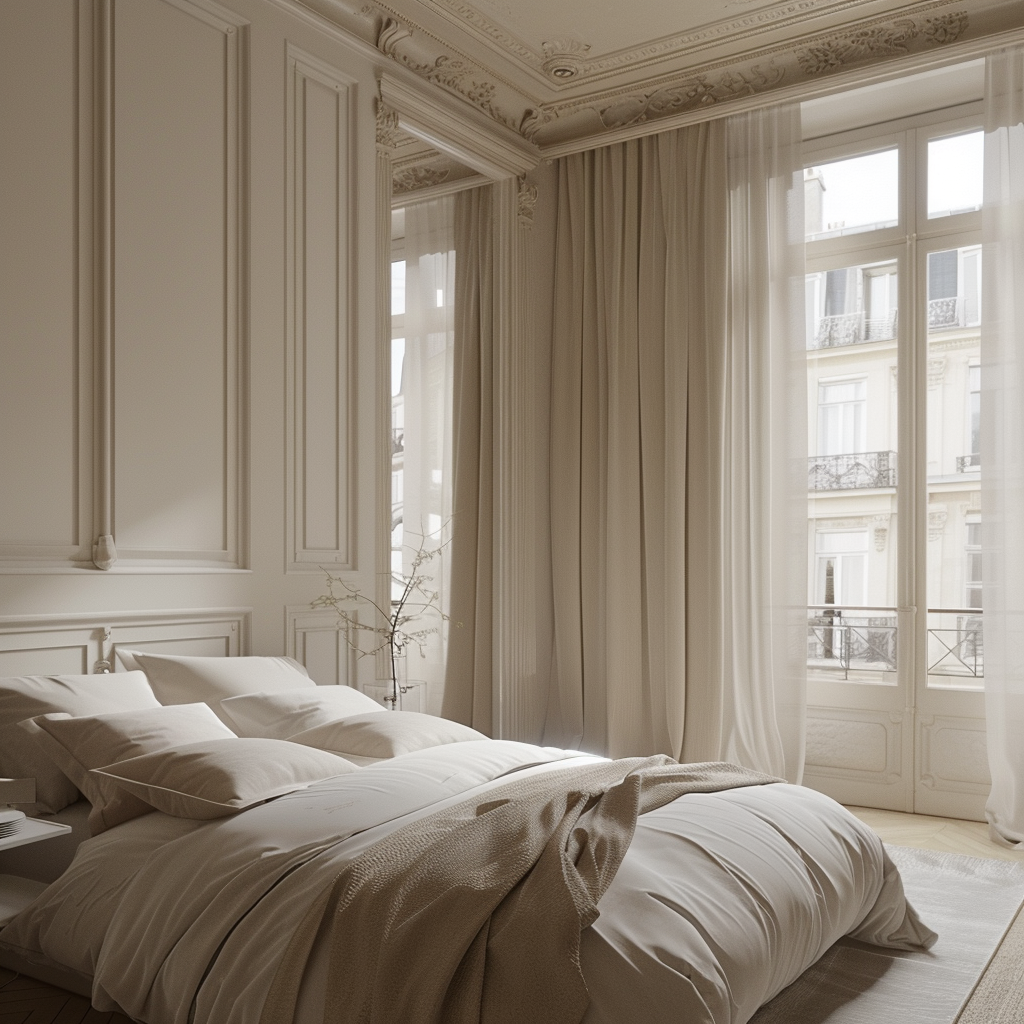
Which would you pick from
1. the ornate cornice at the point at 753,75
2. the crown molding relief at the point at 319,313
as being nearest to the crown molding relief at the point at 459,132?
the ornate cornice at the point at 753,75

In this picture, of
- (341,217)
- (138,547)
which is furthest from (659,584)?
(138,547)

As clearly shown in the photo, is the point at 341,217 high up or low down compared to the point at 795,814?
up

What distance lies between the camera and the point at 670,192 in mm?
5500

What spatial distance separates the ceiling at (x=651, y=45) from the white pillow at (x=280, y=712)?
283 cm

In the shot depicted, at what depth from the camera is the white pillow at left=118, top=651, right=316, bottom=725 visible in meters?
3.37

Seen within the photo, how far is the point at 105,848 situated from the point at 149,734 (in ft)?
1.11

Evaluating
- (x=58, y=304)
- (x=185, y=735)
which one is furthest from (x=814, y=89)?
(x=185, y=735)

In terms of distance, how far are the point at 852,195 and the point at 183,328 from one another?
341cm

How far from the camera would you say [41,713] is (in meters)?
2.90

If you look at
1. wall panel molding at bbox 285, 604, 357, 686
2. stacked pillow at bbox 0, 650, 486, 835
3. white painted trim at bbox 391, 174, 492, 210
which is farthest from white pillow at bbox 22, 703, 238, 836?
white painted trim at bbox 391, 174, 492, 210

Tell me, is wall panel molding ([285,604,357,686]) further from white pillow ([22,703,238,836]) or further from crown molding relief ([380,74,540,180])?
crown molding relief ([380,74,540,180])

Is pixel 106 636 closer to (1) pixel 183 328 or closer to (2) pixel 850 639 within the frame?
(1) pixel 183 328

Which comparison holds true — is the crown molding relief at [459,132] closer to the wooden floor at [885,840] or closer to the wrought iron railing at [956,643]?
the wrought iron railing at [956,643]

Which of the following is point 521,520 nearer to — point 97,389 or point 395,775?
point 97,389
